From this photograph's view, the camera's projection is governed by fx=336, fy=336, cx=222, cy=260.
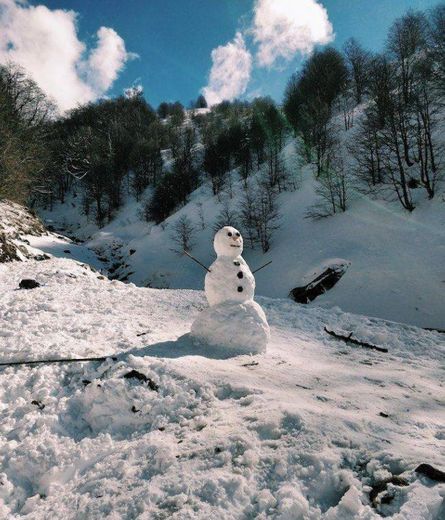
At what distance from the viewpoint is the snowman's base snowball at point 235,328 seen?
6.33 meters

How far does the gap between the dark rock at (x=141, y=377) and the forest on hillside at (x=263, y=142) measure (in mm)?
17414

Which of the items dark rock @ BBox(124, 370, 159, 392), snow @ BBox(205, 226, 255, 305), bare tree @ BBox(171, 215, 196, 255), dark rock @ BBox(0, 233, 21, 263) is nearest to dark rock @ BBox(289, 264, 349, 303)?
snow @ BBox(205, 226, 255, 305)

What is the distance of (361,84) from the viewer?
3744 cm

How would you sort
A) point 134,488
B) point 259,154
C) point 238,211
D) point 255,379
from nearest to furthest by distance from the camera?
point 134,488, point 255,379, point 238,211, point 259,154

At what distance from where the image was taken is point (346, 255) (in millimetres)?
17453

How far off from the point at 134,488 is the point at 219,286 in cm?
402

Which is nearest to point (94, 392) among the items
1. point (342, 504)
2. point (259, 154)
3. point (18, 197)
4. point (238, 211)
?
point (342, 504)

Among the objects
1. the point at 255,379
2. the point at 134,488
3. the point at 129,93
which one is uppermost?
the point at 129,93

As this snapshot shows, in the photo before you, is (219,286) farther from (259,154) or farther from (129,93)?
(129,93)

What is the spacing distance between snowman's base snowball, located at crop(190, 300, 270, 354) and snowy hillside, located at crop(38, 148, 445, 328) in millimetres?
9057

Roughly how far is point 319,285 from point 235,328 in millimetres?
10822

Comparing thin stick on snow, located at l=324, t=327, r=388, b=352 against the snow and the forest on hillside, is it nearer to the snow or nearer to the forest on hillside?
the snow

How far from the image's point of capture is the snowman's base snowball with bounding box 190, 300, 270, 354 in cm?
633

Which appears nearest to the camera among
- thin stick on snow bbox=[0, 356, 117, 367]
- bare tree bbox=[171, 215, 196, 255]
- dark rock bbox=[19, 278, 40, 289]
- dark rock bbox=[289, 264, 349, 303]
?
thin stick on snow bbox=[0, 356, 117, 367]
